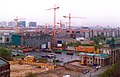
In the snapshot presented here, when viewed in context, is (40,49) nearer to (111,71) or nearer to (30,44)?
(30,44)

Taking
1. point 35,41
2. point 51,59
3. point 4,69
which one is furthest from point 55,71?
point 35,41

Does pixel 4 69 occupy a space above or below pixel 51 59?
above

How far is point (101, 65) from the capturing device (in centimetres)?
1429

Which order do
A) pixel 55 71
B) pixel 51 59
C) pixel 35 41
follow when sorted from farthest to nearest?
pixel 35 41 → pixel 51 59 → pixel 55 71

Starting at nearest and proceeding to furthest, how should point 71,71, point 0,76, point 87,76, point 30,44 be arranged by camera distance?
point 0,76 → point 87,76 → point 71,71 → point 30,44

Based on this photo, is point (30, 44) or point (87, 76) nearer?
point (87, 76)

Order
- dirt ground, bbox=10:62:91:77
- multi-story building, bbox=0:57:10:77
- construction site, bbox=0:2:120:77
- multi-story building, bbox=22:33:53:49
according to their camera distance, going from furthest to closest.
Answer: multi-story building, bbox=22:33:53:49, construction site, bbox=0:2:120:77, dirt ground, bbox=10:62:91:77, multi-story building, bbox=0:57:10:77

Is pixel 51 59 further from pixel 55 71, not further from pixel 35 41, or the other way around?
pixel 35 41

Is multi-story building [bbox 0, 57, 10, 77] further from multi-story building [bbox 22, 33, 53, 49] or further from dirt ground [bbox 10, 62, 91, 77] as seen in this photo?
multi-story building [bbox 22, 33, 53, 49]

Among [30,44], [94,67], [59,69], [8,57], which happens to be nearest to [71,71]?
[59,69]

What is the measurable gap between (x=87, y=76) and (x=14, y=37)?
1486cm

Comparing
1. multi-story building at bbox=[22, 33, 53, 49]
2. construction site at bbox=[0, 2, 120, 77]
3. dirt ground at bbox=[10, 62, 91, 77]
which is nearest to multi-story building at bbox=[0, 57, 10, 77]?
construction site at bbox=[0, 2, 120, 77]

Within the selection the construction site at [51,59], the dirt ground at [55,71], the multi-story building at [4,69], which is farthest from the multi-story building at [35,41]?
the multi-story building at [4,69]

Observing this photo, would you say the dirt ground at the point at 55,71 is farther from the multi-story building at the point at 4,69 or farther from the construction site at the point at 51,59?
the multi-story building at the point at 4,69
